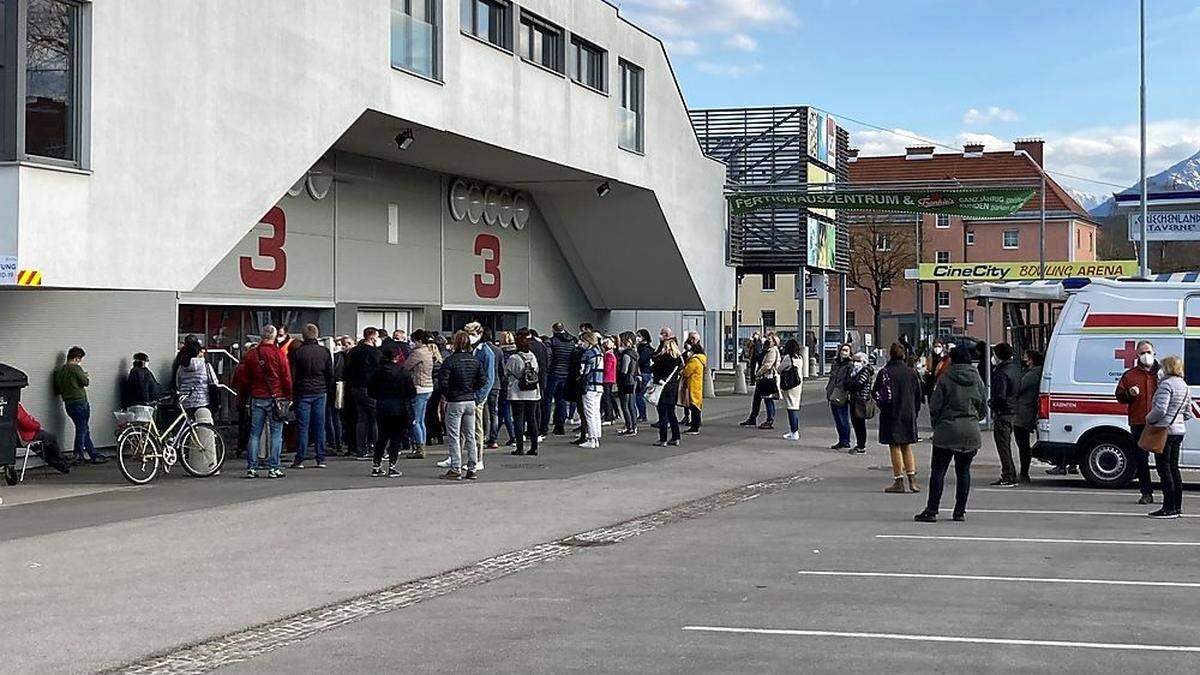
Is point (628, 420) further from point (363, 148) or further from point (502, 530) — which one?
point (502, 530)

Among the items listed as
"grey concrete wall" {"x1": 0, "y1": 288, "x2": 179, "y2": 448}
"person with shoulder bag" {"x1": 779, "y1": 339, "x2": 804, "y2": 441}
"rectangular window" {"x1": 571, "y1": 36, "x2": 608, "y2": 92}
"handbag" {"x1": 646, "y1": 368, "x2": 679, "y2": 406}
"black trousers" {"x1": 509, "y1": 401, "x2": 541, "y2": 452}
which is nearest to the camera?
"grey concrete wall" {"x1": 0, "y1": 288, "x2": 179, "y2": 448}

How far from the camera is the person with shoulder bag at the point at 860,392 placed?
870 inches

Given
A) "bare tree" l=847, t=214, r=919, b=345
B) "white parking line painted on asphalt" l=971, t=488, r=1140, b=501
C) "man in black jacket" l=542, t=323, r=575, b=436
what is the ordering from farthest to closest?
"bare tree" l=847, t=214, r=919, b=345
"man in black jacket" l=542, t=323, r=575, b=436
"white parking line painted on asphalt" l=971, t=488, r=1140, b=501

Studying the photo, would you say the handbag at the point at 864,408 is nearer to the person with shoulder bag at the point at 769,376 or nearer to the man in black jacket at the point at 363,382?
the person with shoulder bag at the point at 769,376

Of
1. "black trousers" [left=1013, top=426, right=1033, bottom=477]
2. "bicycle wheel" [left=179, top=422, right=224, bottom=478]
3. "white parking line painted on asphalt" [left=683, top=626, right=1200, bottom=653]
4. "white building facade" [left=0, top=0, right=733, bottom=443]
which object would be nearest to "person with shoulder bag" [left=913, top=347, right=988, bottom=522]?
"black trousers" [left=1013, top=426, right=1033, bottom=477]

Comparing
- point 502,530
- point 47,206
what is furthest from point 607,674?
point 47,206

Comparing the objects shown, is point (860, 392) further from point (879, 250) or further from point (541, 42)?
point (879, 250)

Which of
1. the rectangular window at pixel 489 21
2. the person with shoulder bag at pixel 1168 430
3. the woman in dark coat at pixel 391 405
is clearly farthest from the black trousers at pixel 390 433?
the rectangular window at pixel 489 21

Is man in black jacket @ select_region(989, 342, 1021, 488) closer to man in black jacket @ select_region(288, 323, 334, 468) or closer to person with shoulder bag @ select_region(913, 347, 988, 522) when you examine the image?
person with shoulder bag @ select_region(913, 347, 988, 522)

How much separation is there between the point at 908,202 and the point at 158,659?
29993 millimetres

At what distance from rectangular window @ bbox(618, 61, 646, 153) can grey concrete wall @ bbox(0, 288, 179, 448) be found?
12988 millimetres

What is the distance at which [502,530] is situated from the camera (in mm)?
13453

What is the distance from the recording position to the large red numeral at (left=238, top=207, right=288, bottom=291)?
22.5 m

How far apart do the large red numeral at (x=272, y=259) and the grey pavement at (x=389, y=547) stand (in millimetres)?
4630
